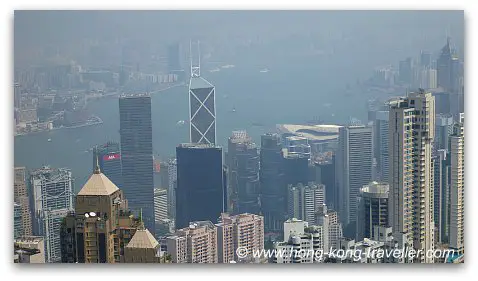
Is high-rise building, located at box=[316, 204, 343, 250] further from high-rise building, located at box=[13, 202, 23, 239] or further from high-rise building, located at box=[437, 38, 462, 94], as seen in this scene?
high-rise building, located at box=[13, 202, 23, 239]

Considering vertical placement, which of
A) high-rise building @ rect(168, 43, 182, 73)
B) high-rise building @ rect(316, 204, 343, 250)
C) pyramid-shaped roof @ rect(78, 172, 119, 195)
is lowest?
high-rise building @ rect(316, 204, 343, 250)

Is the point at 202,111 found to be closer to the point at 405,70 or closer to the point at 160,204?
the point at 160,204

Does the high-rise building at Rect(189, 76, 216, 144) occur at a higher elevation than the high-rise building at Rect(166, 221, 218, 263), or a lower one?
higher

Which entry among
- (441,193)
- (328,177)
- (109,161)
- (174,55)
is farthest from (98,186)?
(441,193)

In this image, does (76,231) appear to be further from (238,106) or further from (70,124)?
(238,106)

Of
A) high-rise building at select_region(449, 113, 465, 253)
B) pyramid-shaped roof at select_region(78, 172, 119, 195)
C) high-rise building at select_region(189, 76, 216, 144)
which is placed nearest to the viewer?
high-rise building at select_region(449, 113, 465, 253)

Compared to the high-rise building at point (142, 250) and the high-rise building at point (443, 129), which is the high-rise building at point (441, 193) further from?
the high-rise building at point (142, 250)

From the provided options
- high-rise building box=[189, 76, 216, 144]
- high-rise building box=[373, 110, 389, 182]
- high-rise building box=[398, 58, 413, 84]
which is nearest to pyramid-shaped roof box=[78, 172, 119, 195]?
high-rise building box=[189, 76, 216, 144]

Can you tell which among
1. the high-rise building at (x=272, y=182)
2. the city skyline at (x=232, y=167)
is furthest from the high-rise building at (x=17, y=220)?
the high-rise building at (x=272, y=182)

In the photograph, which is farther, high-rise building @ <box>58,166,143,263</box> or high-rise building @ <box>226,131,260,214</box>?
high-rise building @ <box>226,131,260,214</box>
